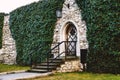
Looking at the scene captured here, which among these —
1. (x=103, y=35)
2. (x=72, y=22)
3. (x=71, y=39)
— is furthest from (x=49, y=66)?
(x=103, y=35)

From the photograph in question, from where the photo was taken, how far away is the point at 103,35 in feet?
45.1

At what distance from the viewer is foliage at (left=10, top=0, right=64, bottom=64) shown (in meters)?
17.6

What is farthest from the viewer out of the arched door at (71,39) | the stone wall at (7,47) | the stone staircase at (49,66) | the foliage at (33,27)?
the stone wall at (7,47)

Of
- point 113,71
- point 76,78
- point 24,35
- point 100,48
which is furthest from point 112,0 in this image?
point 24,35

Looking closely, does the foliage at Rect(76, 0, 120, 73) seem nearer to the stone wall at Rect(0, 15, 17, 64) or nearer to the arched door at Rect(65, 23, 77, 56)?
the arched door at Rect(65, 23, 77, 56)

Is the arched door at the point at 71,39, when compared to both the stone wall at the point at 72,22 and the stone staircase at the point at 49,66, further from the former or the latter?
the stone staircase at the point at 49,66

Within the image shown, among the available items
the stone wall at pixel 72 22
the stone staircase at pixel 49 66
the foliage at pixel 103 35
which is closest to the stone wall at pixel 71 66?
the stone staircase at pixel 49 66

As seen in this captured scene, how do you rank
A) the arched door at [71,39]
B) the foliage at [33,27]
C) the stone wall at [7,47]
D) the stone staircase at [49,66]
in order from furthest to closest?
the stone wall at [7,47] → the foliage at [33,27] → the arched door at [71,39] → the stone staircase at [49,66]

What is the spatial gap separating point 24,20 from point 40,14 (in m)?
2.52

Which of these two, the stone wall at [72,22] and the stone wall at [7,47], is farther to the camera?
the stone wall at [7,47]

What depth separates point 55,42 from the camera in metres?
17.4

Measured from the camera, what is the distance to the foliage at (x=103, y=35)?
43.7 feet

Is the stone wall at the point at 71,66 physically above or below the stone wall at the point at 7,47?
below

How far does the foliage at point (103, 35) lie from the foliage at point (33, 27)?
3521 millimetres
